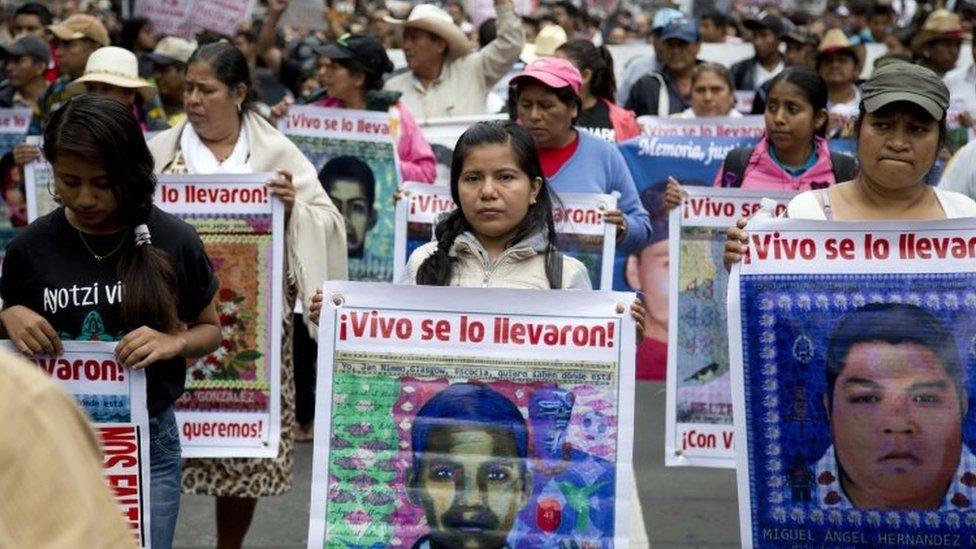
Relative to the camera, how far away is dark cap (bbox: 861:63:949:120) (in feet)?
13.6

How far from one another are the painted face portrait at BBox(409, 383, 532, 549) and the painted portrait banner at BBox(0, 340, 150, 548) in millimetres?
643

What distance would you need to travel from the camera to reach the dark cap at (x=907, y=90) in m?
4.14

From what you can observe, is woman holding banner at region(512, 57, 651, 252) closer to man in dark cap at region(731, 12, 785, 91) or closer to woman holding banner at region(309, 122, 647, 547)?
woman holding banner at region(309, 122, 647, 547)

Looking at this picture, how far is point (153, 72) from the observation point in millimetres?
9992

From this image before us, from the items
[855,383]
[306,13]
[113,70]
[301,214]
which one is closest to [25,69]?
[113,70]

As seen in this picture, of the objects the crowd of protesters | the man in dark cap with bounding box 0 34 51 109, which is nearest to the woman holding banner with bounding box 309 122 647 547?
the crowd of protesters

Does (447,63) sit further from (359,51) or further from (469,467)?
(469,467)

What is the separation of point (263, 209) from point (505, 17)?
3.82m

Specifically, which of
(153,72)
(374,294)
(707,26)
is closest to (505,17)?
(153,72)

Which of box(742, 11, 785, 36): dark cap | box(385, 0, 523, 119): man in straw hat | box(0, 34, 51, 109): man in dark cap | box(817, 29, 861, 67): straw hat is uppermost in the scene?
box(742, 11, 785, 36): dark cap

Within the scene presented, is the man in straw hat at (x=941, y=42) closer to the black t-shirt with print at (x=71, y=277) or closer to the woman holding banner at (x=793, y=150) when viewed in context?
the woman holding banner at (x=793, y=150)

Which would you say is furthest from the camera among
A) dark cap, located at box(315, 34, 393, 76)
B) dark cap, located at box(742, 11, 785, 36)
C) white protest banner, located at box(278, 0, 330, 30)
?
white protest banner, located at box(278, 0, 330, 30)

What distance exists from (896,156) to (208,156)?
2.56 m

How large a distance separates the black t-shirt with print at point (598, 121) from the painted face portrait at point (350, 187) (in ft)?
3.34
